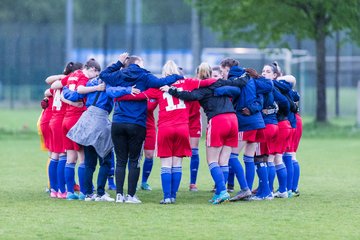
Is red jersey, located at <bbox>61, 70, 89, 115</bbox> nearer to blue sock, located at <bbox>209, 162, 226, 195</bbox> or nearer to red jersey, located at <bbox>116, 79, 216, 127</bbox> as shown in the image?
red jersey, located at <bbox>116, 79, 216, 127</bbox>

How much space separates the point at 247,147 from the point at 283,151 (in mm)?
641

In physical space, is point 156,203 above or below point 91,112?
below

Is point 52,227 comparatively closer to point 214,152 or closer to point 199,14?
point 214,152

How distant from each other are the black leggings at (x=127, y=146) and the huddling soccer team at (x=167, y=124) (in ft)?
0.04

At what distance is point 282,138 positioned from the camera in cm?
1441

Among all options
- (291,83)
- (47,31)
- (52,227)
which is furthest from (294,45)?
(52,227)

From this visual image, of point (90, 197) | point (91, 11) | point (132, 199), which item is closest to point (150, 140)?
point (90, 197)

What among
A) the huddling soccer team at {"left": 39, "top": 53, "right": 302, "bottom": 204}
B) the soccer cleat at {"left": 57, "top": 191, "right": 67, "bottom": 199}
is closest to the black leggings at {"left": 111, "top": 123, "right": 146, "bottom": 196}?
the huddling soccer team at {"left": 39, "top": 53, "right": 302, "bottom": 204}

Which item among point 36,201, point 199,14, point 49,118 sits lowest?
point 36,201

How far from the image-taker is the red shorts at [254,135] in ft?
45.7

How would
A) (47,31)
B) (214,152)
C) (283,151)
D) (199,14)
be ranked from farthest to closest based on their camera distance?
(47,31), (199,14), (283,151), (214,152)

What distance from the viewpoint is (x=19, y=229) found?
36.0ft

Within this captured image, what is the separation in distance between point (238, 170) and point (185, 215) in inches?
72.5

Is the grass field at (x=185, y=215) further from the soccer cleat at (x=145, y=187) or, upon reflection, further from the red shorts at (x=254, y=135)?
the red shorts at (x=254, y=135)
